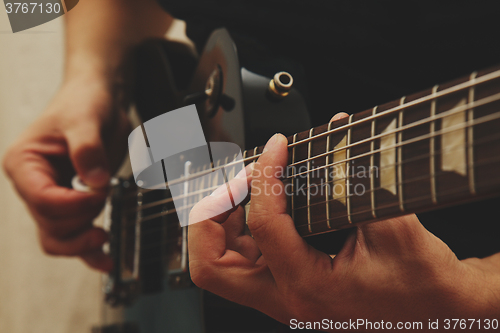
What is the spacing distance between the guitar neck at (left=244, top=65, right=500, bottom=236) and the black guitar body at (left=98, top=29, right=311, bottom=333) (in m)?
0.14

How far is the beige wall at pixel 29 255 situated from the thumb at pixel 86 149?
1.82 ft

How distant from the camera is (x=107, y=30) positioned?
3.02ft

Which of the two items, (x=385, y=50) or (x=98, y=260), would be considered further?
(x=98, y=260)

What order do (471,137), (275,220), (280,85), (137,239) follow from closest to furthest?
1. (471,137)
2. (275,220)
3. (280,85)
4. (137,239)

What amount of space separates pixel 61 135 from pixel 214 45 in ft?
1.49

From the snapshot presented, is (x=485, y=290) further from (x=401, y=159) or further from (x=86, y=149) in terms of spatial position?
(x=86, y=149)

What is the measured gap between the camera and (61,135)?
806 mm

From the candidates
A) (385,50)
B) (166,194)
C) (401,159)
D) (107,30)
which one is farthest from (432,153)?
(107,30)

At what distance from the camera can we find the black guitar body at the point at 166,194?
53cm

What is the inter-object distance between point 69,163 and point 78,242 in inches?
8.3

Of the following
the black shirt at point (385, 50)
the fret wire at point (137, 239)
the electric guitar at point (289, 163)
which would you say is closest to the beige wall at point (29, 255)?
the electric guitar at point (289, 163)

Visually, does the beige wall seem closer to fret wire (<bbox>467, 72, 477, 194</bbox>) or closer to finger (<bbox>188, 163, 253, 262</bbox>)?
finger (<bbox>188, 163, 253, 262</bbox>)

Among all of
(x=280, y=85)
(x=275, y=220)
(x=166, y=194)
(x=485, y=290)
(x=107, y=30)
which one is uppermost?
(x=107, y=30)

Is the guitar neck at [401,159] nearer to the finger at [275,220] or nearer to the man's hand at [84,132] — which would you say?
the finger at [275,220]
